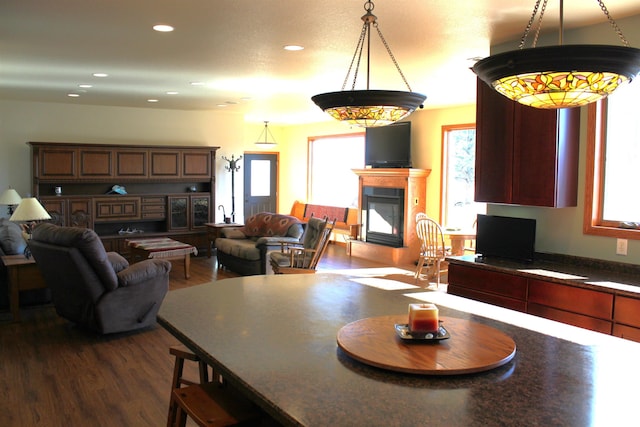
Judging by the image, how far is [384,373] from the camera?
179cm

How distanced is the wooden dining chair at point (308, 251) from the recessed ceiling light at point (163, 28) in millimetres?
3159

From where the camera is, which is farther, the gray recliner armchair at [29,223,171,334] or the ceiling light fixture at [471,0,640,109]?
the gray recliner armchair at [29,223,171,334]

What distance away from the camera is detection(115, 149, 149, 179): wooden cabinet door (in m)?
8.92

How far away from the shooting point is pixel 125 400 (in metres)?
3.61

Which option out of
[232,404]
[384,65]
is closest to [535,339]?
[232,404]

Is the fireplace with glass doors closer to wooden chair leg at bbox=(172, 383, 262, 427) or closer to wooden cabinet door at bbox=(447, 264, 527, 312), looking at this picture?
wooden cabinet door at bbox=(447, 264, 527, 312)

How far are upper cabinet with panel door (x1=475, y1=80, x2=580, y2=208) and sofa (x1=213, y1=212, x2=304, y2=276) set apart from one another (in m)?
3.74

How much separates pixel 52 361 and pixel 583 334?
3.85 meters

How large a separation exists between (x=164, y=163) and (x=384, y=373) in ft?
26.8

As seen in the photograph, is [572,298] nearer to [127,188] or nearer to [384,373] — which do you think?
[384,373]

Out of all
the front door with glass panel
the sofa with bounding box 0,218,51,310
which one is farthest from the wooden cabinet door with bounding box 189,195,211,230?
the sofa with bounding box 0,218,51,310

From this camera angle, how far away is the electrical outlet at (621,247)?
3633 mm

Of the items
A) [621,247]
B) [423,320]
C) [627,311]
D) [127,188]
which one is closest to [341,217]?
[127,188]

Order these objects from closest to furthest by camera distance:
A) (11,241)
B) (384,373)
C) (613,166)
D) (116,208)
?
(384,373), (613,166), (11,241), (116,208)
